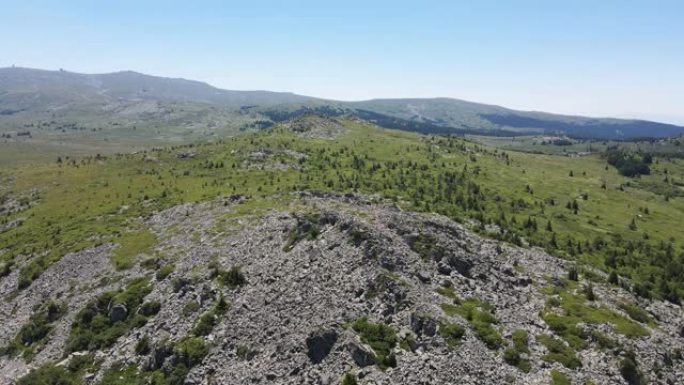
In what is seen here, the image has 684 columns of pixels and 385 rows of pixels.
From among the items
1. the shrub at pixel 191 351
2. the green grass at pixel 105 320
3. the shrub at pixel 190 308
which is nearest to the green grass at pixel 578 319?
the shrub at pixel 191 351

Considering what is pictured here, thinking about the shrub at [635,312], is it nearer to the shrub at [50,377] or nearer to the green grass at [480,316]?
the green grass at [480,316]

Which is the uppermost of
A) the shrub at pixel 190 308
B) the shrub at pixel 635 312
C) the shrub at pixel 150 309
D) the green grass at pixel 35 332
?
the shrub at pixel 635 312

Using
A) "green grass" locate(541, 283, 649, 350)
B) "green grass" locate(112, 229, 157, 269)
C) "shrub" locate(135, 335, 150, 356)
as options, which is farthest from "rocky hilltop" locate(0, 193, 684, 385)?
"green grass" locate(112, 229, 157, 269)

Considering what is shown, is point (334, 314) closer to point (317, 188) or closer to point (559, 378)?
point (559, 378)

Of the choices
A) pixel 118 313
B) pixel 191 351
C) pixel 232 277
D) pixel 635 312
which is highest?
pixel 232 277

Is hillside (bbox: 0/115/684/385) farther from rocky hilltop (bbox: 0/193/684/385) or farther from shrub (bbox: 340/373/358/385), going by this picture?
rocky hilltop (bbox: 0/193/684/385)

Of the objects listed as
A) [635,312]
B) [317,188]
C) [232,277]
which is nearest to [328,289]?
[232,277]

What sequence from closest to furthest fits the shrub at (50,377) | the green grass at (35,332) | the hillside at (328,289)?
the hillside at (328,289), the shrub at (50,377), the green grass at (35,332)
